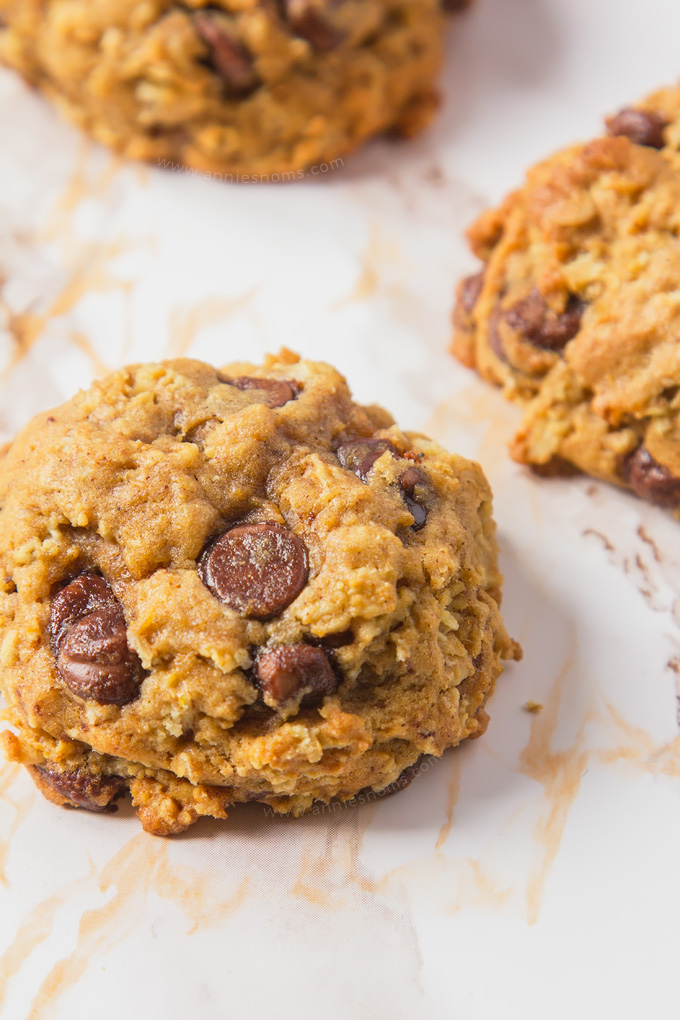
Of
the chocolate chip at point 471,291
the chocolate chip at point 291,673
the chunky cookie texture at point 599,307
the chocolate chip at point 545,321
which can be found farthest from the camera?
the chocolate chip at point 471,291

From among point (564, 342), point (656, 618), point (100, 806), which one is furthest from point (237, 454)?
point (656, 618)

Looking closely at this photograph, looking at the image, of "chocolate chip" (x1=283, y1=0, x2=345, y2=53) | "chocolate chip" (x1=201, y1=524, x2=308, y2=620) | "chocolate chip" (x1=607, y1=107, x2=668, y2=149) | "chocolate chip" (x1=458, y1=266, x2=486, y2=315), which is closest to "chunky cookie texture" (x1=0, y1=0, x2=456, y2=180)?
"chocolate chip" (x1=283, y1=0, x2=345, y2=53)

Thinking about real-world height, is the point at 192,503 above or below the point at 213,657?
above

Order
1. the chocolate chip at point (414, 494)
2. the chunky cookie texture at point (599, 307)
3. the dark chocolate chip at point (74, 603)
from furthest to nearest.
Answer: the chunky cookie texture at point (599, 307) < the chocolate chip at point (414, 494) < the dark chocolate chip at point (74, 603)

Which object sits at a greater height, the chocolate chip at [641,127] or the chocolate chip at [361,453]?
the chocolate chip at [641,127]

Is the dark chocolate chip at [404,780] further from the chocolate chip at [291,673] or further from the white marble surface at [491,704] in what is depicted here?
the chocolate chip at [291,673]

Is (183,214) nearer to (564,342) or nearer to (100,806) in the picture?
(564,342)

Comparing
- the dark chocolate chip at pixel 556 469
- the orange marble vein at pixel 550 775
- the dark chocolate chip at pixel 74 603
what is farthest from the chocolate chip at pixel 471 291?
the dark chocolate chip at pixel 74 603
